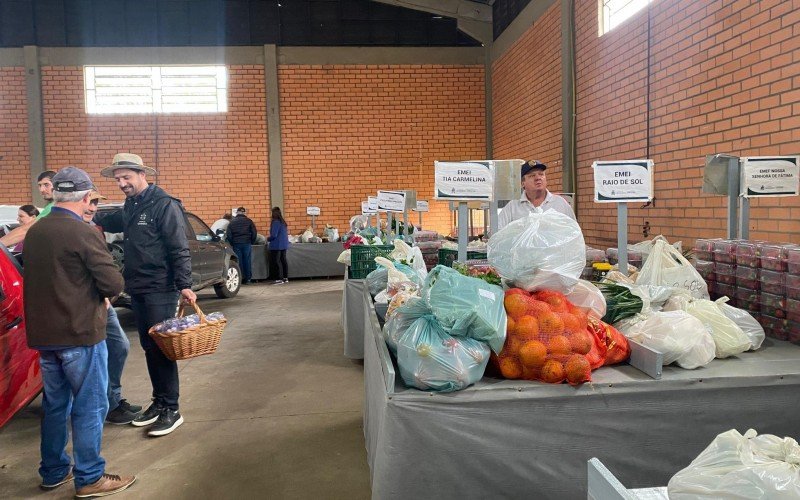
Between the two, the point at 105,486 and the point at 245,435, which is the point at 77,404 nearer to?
the point at 105,486

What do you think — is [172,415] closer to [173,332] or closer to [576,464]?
[173,332]

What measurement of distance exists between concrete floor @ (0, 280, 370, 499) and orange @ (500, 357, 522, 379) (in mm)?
1273

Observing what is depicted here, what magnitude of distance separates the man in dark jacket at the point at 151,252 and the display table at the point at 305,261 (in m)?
7.56

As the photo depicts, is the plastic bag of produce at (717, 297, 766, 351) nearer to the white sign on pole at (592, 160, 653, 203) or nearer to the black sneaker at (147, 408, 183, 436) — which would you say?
the white sign on pole at (592, 160, 653, 203)

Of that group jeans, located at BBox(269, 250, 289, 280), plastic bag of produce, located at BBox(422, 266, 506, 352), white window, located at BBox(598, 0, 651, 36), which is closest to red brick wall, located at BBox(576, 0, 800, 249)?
white window, located at BBox(598, 0, 651, 36)

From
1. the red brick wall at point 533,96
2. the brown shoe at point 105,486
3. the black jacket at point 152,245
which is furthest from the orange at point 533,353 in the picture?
the red brick wall at point 533,96

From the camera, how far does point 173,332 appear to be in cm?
319

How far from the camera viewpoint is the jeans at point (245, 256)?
10547 mm

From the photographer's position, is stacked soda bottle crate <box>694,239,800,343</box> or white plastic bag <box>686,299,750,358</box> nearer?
white plastic bag <box>686,299,750,358</box>

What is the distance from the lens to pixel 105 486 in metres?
2.76

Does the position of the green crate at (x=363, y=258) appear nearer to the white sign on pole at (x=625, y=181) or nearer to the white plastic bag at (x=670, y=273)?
the white sign on pole at (x=625, y=181)

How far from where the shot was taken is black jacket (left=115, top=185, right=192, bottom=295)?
3.36 metres

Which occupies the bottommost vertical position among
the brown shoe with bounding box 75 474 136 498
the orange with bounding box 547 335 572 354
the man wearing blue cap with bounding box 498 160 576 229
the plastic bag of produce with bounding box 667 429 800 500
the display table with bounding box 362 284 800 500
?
Result: the brown shoe with bounding box 75 474 136 498

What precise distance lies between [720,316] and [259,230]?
10717 mm
